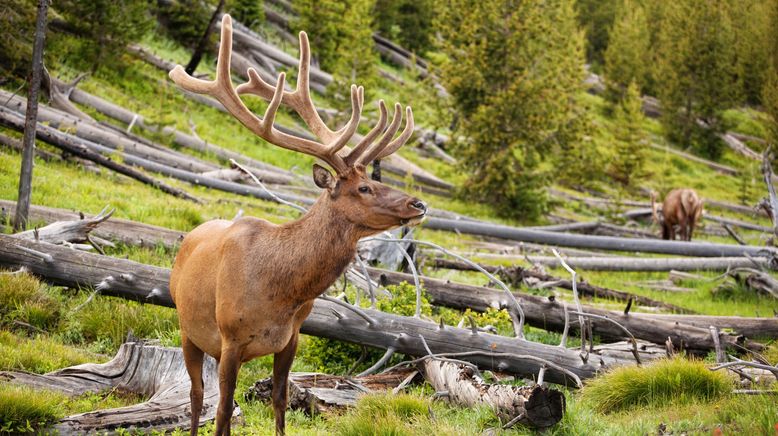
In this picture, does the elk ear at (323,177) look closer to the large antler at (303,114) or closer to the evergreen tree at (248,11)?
the large antler at (303,114)

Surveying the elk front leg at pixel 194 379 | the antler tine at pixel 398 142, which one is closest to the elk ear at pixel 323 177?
the antler tine at pixel 398 142

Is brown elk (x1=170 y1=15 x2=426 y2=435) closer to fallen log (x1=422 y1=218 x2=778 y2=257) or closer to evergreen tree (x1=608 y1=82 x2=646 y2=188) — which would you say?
fallen log (x1=422 y1=218 x2=778 y2=257)

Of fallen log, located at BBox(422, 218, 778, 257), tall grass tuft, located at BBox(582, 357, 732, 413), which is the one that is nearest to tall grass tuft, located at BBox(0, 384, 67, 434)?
tall grass tuft, located at BBox(582, 357, 732, 413)

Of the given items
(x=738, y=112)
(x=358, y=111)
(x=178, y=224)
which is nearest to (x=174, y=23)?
(x=178, y=224)

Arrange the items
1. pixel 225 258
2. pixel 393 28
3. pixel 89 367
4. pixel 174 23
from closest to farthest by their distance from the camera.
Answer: pixel 225 258
pixel 89 367
pixel 174 23
pixel 393 28

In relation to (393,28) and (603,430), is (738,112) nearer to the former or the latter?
(393,28)

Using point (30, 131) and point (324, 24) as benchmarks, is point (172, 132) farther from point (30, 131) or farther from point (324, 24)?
point (324, 24)

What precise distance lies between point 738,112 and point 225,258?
6656 cm

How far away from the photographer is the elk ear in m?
5.00

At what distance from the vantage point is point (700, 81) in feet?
174

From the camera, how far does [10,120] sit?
12.8m

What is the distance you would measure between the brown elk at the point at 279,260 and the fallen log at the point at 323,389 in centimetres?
132

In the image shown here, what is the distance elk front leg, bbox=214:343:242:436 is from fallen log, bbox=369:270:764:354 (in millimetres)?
4780

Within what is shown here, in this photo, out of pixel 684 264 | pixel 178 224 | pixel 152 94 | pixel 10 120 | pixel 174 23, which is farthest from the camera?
pixel 174 23
